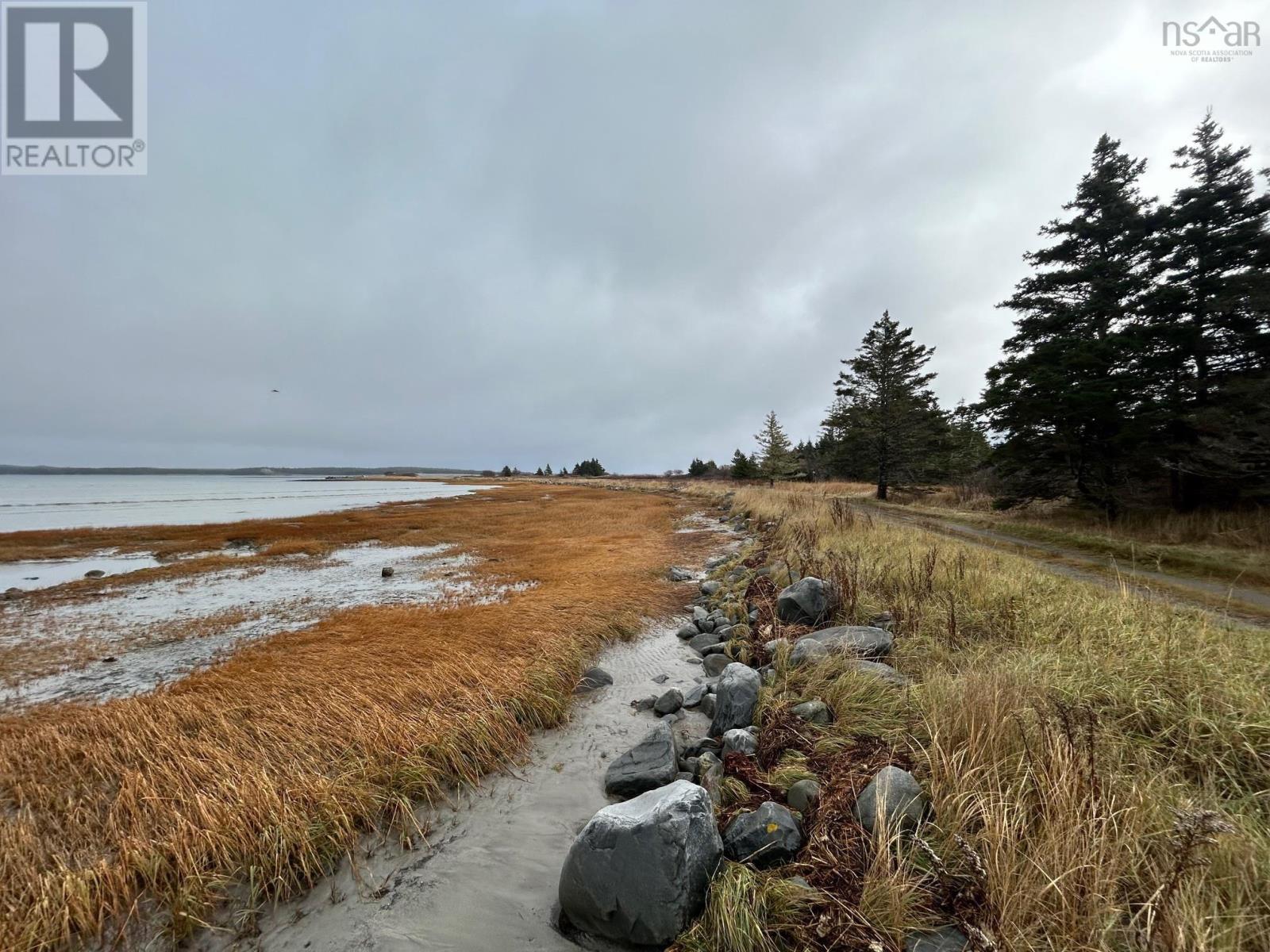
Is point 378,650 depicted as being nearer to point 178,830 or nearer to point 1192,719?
point 178,830

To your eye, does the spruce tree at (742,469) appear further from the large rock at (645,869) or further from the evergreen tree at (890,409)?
the large rock at (645,869)

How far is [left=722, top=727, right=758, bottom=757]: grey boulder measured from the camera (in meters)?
4.09

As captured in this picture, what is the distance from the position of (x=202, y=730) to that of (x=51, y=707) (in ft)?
11.4

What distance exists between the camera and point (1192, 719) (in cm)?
325

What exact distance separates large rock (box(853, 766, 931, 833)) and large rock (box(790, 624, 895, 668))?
7.62 feet

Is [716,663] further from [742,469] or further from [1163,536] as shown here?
[742,469]

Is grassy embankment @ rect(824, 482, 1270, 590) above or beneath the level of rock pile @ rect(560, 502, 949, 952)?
above

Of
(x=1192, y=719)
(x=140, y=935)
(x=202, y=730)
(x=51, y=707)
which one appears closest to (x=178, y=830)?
(x=140, y=935)

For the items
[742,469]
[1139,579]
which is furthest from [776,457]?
→ [1139,579]

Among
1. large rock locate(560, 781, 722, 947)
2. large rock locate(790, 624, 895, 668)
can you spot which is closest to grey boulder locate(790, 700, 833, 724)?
large rock locate(790, 624, 895, 668)

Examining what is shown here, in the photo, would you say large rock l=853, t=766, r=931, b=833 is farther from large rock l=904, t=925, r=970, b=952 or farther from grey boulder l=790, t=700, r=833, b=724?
grey boulder l=790, t=700, r=833, b=724

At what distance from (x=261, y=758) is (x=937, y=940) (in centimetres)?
525

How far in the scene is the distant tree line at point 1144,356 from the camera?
12195mm

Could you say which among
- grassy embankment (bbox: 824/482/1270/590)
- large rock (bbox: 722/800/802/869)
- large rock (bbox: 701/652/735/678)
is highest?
grassy embankment (bbox: 824/482/1270/590)
